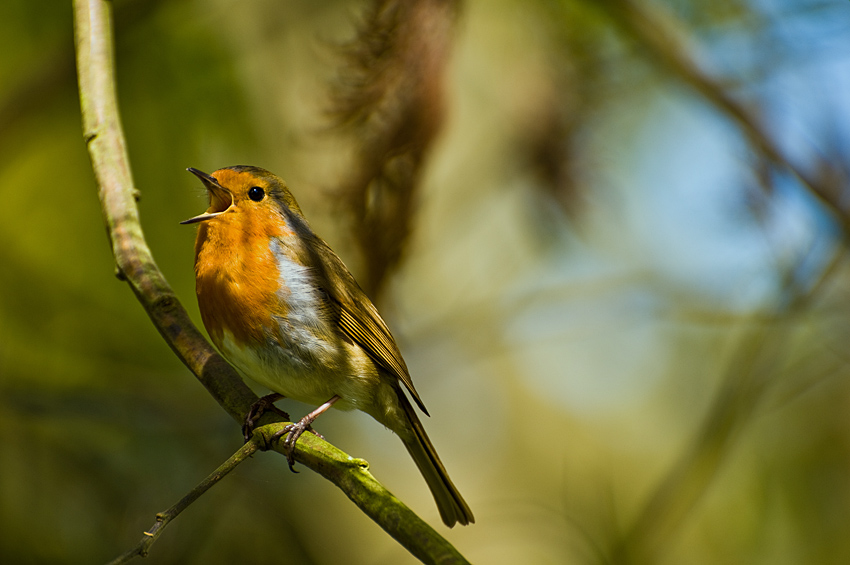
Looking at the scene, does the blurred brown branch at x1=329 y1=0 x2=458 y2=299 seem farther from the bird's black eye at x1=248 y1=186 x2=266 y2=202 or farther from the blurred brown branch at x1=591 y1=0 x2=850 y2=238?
the blurred brown branch at x1=591 y1=0 x2=850 y2=238

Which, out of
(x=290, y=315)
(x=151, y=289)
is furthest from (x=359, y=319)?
(x=151, y=289)

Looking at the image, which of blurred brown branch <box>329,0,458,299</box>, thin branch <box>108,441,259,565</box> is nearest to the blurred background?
blurred brown branch <box>329,0,458,299</box>

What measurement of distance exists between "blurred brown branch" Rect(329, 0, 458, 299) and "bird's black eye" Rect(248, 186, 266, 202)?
39cm

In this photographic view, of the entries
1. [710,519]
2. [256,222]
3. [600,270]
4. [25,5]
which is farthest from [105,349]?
[710,519]

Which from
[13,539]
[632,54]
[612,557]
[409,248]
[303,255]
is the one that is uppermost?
[632,54]

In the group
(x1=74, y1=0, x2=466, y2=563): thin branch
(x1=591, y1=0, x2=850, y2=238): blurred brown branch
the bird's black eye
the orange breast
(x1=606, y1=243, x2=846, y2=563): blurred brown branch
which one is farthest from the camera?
(x1=606, y1=243, x2=846, y2=563): blurred brown branch

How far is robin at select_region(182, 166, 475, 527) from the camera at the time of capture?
7.96 ft

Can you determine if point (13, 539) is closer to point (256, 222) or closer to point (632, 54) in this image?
point (256, 222)

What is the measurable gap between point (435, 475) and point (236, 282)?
106cm

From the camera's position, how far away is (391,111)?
287 cm

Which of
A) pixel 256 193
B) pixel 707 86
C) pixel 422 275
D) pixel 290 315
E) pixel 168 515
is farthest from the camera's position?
pixel 422 275

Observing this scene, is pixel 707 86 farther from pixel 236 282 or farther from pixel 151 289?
pixel 151 289

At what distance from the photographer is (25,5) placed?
12.3ft

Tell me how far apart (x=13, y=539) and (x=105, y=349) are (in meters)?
0.92
